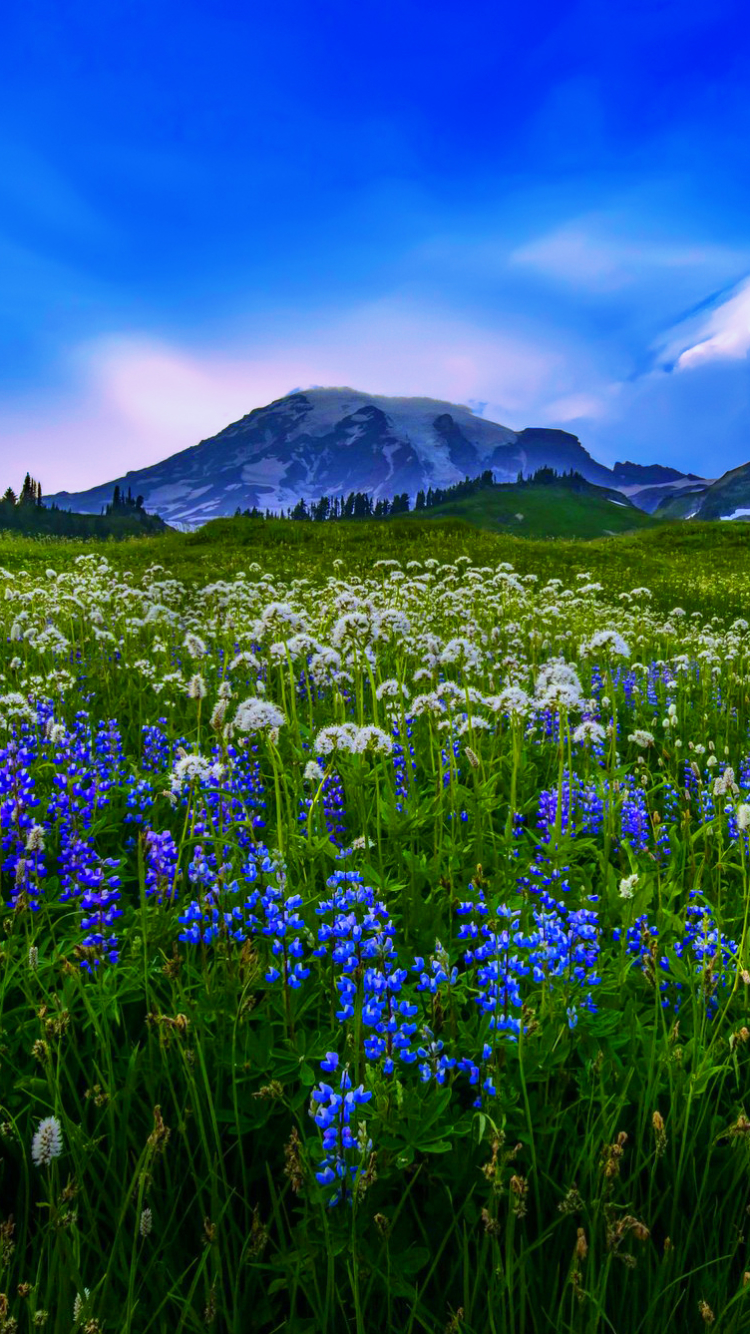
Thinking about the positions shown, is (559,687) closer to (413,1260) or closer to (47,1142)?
(413,1260)

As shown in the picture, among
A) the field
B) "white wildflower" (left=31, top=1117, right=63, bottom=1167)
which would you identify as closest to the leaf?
the field

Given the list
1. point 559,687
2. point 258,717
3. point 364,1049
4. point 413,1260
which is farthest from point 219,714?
point 413,1260

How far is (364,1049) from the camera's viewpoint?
2.51m

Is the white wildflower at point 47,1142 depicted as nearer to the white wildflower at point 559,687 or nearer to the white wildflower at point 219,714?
the white wildflower at point 219,714

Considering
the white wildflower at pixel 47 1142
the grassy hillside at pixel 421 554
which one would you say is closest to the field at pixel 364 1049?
the white wildflower at pixel 47 1142

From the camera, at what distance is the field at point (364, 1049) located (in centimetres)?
207

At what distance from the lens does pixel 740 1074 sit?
119 inches

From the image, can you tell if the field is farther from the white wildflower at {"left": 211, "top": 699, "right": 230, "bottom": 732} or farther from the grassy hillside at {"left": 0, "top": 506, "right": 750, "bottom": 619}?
the grassy hillside at {"left": 0, "top": 506, "right": 750, "bottom": 619}

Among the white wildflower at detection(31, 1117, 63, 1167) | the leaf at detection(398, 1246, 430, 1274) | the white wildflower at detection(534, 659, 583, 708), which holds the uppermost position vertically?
the white wildflower at detection(534, 659, 583, 708)

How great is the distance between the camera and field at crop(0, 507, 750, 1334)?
207cm

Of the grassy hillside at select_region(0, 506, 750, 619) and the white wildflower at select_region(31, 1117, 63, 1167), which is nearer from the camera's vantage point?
the white wildflower at select_region(31, 1117, 63, 1167)

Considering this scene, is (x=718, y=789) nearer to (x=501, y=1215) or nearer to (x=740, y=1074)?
(x=740, y=1074)

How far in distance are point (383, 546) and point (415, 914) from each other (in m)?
32.4

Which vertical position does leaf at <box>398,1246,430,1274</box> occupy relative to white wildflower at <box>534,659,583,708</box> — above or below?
below
